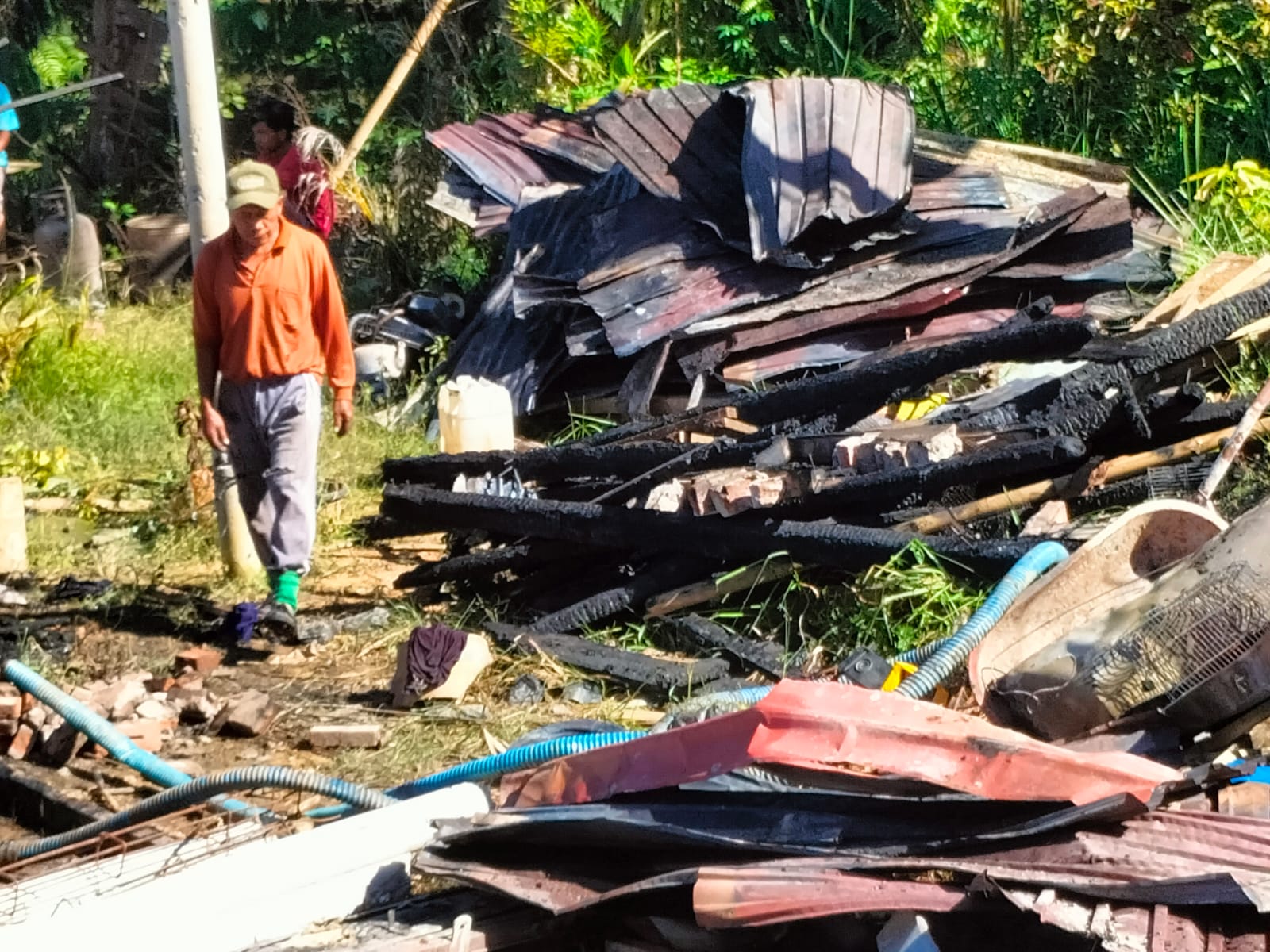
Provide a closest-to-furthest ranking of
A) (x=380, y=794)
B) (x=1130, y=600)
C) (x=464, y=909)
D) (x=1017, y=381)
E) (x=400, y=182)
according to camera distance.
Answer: (x=464, y=909)
(x=380, y=794)
(x=1130, y=600)
(x=1017, y=381)
(x=400, y=182)

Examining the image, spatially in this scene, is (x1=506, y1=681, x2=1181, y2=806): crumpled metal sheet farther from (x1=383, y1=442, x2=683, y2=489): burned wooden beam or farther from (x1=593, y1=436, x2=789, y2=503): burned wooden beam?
(x1=383, y1=442, x2=683, y2=489): burned wooden beam

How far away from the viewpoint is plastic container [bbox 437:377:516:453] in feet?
28.9

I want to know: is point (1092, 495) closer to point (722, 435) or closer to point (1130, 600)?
point (1130, 600)

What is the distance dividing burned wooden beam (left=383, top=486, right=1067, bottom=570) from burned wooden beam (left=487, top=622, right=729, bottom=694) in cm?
51

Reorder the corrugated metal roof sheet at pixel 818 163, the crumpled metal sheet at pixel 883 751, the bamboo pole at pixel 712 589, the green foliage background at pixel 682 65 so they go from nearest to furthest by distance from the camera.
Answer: the crumpled metal sheet at pixel 883 751 < the bamboo pole at pixel 712 589 < the corrugated metal roof sheet at pixel 818 163 < the green foliage background at pixel 682 65

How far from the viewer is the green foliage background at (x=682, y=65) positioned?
10.8 meters

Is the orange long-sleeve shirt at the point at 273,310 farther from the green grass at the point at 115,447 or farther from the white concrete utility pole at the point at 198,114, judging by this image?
the green grass at the point at 115,447

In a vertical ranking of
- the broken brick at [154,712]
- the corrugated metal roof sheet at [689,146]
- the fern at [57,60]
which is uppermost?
the fern at [57,60]

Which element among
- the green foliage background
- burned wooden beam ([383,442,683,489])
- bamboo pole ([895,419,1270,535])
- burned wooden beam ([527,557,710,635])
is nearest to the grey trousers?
burned wooden beam ([383,442,683,489])

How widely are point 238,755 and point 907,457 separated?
2949 mm

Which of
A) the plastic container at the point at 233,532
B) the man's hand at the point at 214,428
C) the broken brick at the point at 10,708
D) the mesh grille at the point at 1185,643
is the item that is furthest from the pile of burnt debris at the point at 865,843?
the plastic container at the point at 233,532

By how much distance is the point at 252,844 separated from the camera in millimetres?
3916

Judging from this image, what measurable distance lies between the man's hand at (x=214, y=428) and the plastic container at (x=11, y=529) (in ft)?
4.81

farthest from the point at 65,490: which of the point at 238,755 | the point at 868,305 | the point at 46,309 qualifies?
the point at 868,305
